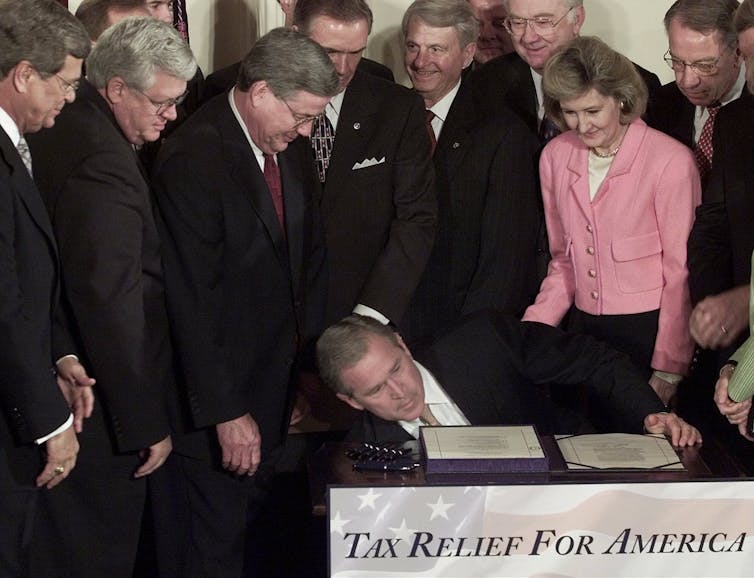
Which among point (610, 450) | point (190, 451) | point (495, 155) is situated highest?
point (495, 155)

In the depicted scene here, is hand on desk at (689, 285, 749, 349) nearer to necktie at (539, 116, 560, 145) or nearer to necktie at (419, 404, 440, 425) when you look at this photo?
necktie at (419, 404, 440, 425)

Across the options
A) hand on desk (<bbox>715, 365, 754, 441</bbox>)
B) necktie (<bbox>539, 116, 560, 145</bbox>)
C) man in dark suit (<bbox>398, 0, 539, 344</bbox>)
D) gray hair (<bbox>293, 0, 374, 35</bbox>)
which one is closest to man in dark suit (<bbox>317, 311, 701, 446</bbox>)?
hand on desk (<bbox>715, 365, 754, 441</bbox>)

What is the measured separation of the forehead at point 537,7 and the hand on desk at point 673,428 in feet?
4.57

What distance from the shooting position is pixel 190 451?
3.56m

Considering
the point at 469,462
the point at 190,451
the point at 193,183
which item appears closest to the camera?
the point at 469,462

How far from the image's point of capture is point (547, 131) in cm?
402

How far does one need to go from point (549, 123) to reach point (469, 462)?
1656 millimetres

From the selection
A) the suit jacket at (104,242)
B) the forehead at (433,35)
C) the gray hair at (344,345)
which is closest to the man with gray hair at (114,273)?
the suit jacket at (104,242)

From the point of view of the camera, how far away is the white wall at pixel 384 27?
5023 mm

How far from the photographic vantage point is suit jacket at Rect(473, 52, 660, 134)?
13.3 feet

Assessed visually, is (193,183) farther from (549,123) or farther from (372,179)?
(549,123)

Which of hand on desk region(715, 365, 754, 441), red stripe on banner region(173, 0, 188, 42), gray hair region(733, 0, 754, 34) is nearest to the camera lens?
hand on desk region(715, 365, 754, 441)

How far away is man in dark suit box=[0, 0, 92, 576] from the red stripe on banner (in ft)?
5.76

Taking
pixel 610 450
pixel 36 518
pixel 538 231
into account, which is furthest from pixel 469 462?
pixel 538 231
